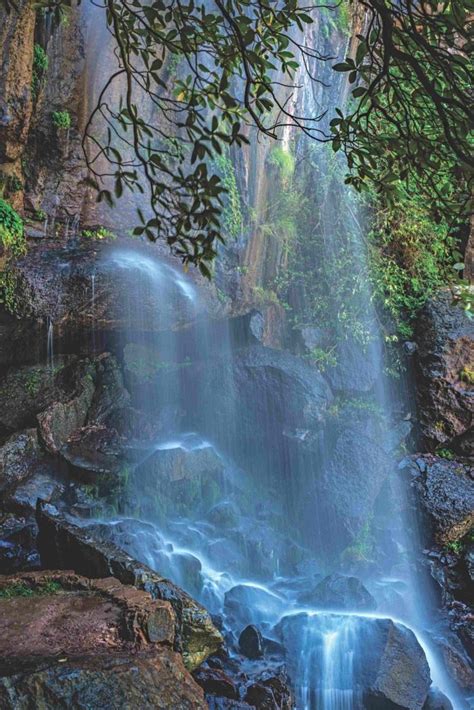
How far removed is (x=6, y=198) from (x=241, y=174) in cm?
412

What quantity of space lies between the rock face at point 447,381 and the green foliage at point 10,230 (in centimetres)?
684

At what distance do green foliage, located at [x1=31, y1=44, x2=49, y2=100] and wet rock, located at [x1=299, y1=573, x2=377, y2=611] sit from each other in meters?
7.99

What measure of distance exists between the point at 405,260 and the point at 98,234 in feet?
19.9

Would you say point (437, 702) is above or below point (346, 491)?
below

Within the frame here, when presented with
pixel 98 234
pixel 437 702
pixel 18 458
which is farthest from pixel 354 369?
pixel 18 458

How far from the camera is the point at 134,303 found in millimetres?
8469

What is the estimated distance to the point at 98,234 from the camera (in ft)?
29.2

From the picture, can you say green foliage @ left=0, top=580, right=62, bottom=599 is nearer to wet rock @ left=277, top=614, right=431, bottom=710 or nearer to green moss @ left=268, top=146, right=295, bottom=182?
wet rock @ left=277, top=614, right=431, bottom=710

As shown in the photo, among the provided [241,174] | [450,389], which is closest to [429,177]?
[450,389]

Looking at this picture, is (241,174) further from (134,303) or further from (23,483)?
(23,483)

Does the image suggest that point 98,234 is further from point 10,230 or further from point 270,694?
point 270,694

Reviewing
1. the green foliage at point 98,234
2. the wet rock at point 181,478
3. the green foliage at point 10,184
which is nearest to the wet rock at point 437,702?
the wet rock at point 181,478

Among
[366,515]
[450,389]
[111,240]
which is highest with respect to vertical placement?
[111,240]

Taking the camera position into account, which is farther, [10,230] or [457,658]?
[10,230]
